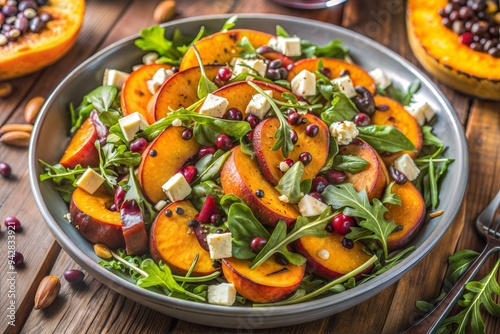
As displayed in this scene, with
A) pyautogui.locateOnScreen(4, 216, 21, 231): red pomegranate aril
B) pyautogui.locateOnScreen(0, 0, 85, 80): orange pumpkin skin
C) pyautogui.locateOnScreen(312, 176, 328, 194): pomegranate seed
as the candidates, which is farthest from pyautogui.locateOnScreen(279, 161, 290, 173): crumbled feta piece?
pyautogui.locateOnScreen(0, 0, 85, 80): orange pumpkin skin

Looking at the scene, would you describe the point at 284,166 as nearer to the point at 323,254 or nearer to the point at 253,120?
the point at 253,120

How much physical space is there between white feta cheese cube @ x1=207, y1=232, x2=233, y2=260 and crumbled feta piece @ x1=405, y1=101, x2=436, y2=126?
4.27 ft

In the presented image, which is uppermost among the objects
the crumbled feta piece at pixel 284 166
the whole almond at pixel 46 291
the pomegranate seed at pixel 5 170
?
the crumbled feta piece at pixel 284 166

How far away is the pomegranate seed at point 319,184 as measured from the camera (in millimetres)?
2641

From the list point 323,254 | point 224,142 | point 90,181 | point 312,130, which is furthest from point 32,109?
point 323,254

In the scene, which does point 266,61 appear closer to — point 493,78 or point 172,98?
point 172,98

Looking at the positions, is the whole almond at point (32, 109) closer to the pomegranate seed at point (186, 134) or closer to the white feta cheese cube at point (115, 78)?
the white feta cheese cube at point (115, 78)

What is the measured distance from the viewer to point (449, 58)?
11.8 ft

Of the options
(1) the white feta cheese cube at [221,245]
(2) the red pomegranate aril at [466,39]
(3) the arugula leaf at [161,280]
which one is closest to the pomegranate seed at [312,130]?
(1) the white feta cheese cube at [221,245]

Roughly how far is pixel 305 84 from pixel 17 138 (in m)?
1.63

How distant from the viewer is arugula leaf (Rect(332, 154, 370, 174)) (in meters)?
2.66

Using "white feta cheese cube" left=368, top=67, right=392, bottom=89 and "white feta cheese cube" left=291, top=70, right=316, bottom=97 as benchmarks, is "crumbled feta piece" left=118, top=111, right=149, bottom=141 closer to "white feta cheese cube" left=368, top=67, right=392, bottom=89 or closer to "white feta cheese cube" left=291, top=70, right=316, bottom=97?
"white feta cheese cube" left=291, top=70, right=316, bottom=97

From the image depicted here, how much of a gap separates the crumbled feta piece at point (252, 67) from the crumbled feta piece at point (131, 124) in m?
0.55

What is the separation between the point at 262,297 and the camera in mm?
2336
